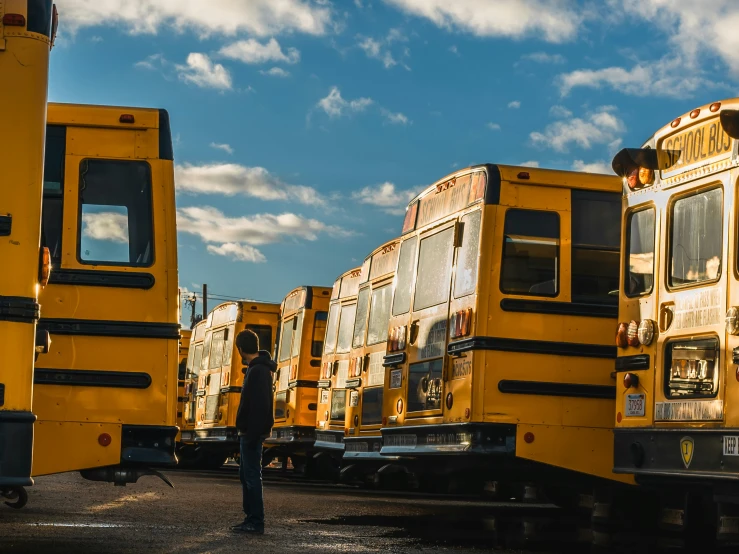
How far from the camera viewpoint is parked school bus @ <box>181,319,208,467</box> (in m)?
28.8

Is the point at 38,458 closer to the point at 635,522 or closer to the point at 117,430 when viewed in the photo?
the point at 117,430

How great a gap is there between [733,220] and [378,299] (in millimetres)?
9096

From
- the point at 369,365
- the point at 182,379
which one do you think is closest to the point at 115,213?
the point at 369,365

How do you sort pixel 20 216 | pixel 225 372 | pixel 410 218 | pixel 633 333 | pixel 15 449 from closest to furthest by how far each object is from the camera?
1. pixel 15 449
2. pixel 20 216
3. pixel 633 333
4. pixel 410 218
5. pixel 225 372

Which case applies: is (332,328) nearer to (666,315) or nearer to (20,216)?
(666,315)

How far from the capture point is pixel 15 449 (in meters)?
7.23

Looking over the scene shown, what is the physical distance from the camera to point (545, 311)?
11.4m

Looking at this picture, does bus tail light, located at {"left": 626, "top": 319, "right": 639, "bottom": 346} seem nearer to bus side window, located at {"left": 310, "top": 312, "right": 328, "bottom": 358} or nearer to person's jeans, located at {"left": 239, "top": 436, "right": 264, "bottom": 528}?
person's jeans, located at {"left": 239, "top": 436, "right": 264, "bottom": 528}

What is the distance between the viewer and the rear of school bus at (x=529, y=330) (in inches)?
443

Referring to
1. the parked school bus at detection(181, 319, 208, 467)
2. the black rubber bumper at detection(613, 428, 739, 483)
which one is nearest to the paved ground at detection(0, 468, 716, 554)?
the black rubber bumper at detection(613, 428, 739, 483)

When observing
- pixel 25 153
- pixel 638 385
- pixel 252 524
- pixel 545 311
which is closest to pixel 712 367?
pixel 638 385

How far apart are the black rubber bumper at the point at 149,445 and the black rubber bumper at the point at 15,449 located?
7.92 feet

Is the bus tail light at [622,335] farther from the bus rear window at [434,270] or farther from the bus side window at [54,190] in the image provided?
the bus side window at [54,190]

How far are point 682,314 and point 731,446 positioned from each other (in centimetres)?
122
